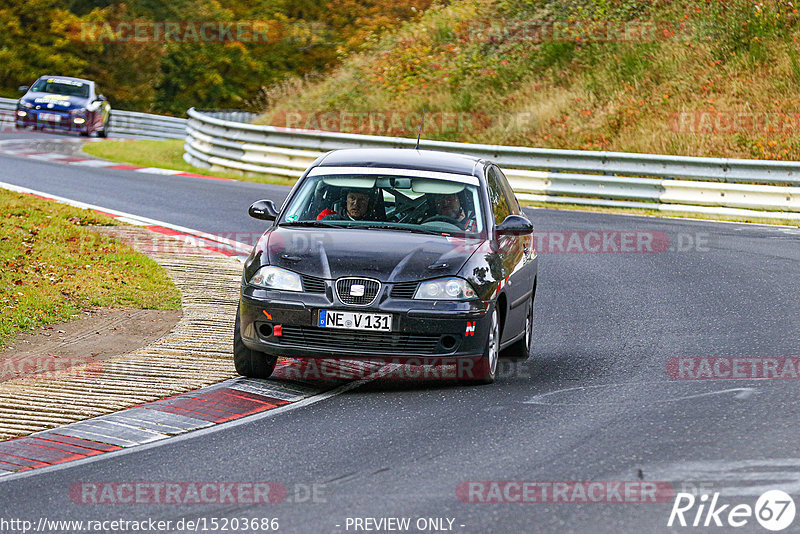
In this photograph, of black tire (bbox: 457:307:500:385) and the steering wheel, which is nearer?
black tire (bbox: 457:307:500:385)

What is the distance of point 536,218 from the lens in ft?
66.3

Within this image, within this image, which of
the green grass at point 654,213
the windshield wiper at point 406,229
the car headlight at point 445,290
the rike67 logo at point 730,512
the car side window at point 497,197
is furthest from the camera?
the green grass at point 654,213

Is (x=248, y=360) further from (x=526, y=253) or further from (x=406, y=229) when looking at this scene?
(x=526, y=253)

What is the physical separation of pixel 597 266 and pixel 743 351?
5515mm

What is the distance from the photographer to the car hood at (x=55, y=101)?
36.8m

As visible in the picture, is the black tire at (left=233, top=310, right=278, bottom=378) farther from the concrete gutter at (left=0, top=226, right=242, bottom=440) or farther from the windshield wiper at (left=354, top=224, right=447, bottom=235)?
the windshield wiper at (left=354, top=224, right=447, bottom=235)

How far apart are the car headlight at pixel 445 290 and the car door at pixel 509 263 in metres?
0.55

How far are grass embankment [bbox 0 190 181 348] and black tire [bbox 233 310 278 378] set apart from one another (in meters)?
2.22

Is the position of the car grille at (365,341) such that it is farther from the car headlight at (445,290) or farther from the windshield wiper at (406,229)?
the windshield wiper at (406,229)

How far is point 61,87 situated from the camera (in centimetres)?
3778

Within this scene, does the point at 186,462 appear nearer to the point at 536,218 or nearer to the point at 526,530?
the point at 526,530

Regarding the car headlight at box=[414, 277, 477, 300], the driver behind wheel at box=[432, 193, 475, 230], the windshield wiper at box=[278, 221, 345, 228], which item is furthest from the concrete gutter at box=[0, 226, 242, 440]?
the driver behind wheel at box=[432, 193, 475, 230]

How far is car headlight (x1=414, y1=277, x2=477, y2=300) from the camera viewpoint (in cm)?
875

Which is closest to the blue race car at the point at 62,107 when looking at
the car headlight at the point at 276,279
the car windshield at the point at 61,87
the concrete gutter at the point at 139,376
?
the car windshield at the point at 61,87
